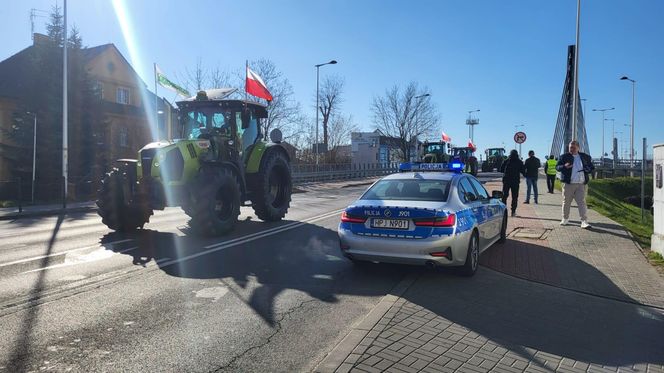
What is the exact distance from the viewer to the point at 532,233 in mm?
10180

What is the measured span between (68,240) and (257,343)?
7.01m

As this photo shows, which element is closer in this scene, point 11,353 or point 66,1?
point 11,353

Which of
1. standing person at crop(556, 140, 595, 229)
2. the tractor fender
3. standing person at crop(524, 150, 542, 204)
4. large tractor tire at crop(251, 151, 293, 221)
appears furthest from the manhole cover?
the tractor fender

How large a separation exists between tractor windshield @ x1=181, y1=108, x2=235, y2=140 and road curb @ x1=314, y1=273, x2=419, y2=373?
690cm

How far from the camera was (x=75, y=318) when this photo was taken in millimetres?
4844

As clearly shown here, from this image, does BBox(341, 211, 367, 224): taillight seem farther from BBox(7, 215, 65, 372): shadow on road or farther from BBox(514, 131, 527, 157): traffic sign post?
BBox(514, 131, 527, 157): traffic sign post

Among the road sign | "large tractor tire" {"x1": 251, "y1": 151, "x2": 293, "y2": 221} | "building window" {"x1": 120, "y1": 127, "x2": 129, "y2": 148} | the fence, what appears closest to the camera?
"large tractor tire" {"x1": 251, "y1": 151, "x2": 293, "y2": 221}

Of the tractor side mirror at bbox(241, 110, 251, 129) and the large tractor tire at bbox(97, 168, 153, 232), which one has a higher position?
the tractor side mirror at bbox(241, 110, 251, 129)

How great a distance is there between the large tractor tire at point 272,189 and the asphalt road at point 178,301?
2453 mm

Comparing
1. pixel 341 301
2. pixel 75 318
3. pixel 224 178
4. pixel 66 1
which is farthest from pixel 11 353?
pixel 66 1

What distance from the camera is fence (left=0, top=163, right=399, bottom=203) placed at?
66.7 feet

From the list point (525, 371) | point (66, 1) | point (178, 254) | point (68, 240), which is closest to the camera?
point (525, 371)

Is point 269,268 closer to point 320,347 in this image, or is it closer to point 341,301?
point 341,301

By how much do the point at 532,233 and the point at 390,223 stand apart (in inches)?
203
